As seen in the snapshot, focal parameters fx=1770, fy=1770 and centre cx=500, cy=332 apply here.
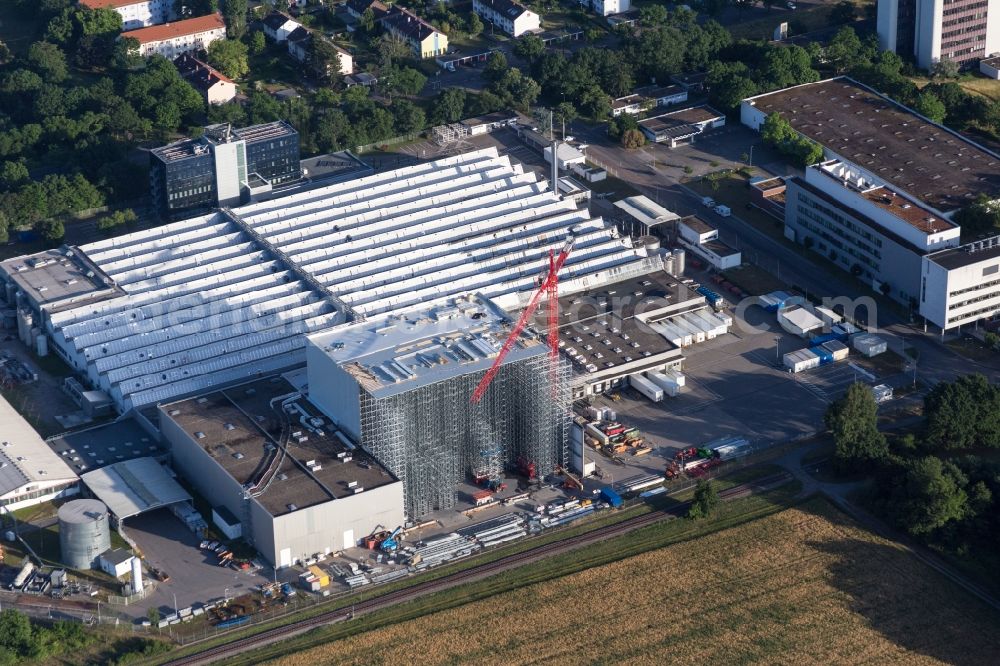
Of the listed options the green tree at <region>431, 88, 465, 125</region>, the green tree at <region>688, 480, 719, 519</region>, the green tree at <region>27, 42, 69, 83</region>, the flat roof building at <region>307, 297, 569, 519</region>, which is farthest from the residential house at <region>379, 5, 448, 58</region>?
the green tree at <region>688, 480, 719, 519</region>

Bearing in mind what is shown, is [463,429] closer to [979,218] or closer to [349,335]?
[349,335]

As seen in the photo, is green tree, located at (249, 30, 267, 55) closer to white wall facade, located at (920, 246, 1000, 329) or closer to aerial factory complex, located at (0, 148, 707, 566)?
aerial factory complex, located at (0, 148, 707, 566)

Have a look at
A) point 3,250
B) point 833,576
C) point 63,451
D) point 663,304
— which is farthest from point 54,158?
point 833,576

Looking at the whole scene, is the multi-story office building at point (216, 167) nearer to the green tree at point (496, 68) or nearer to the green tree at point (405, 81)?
the green tree at point (405, 81)

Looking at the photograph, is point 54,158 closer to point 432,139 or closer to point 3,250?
point 3,250

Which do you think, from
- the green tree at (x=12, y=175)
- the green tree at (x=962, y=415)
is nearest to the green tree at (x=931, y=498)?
the green tree at (x=962, y=415)

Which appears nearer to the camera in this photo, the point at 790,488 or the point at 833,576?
the point at 833,576
